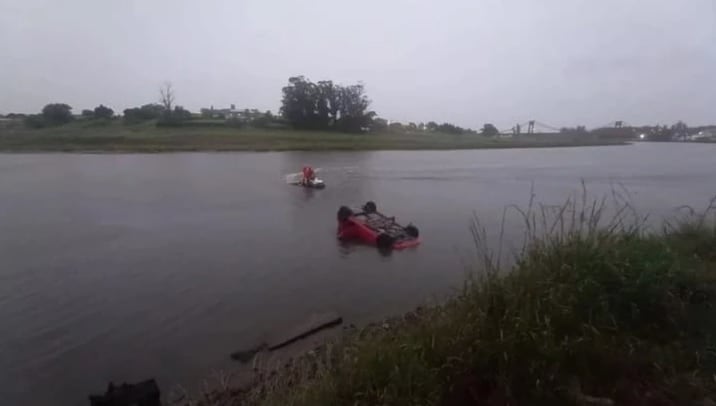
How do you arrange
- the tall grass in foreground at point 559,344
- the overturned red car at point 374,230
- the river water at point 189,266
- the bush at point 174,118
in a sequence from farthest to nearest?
the bush at point 174,118 → the overturned red car at point 374,230 → the river water at point 189,266 → the tall grass in foreground at point 559,344

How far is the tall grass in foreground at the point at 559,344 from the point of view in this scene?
3.49 m

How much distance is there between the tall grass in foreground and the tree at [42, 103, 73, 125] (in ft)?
297

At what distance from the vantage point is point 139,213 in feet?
72.0

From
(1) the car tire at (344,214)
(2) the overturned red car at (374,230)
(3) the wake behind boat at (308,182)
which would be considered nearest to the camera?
Answer: (2) the overturned red car at (374,230)

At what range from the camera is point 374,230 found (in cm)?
1617

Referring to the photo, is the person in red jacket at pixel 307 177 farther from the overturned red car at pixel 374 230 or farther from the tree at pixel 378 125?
the tree at pixel 378 125

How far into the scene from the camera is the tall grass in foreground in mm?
3488

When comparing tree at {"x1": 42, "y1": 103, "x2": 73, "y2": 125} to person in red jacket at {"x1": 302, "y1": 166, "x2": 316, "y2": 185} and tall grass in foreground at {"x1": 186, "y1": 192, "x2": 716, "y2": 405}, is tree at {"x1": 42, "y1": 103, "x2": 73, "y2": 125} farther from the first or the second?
tall grass in foreground at {"x1": 186, "y1": 192, "x2": 716, "y2": 405}

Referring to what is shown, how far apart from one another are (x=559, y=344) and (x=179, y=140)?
65.6 m

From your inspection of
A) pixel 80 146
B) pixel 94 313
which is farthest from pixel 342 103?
pixel 94 313

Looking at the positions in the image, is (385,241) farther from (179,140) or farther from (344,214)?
(179,140)

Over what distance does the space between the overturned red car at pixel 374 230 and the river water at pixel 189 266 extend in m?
0.55

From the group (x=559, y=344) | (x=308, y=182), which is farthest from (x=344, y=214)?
(x=308, y=182)

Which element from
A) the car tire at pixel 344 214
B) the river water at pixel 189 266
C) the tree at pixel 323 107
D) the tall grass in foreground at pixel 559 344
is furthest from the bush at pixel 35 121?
the tall grass in foreground at pixel 559 344
